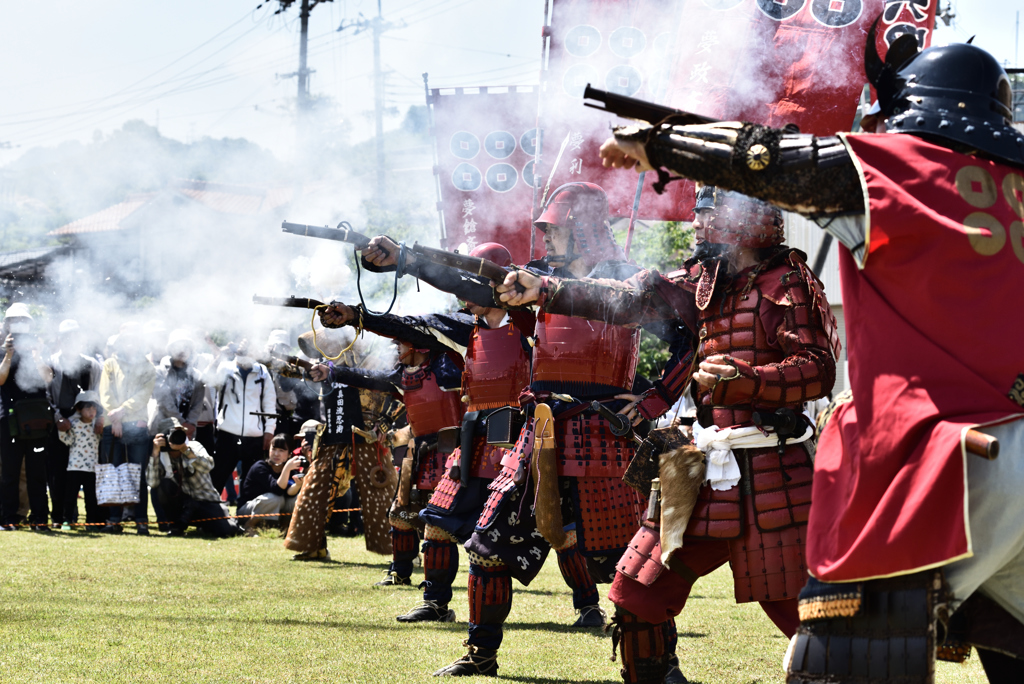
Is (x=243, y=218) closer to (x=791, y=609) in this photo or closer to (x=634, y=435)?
(x=634, y=435)

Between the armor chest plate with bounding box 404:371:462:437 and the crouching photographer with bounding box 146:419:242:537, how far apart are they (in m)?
4.44

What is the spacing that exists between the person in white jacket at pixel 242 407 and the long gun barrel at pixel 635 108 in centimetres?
1043

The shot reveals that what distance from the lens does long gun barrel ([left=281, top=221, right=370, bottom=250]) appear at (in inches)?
192

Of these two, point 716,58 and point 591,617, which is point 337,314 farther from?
point 716,58

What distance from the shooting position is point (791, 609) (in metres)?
3.59

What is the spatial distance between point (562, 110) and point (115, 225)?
14.8 metres

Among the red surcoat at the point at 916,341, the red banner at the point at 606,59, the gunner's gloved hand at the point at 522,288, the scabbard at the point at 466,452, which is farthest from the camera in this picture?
Answer: the red banner at the point at 606,59

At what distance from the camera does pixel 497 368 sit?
20.0 ft

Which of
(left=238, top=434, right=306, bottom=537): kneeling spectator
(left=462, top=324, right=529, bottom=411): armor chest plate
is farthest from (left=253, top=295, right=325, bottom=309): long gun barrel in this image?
(left=238, top=434, right=306, bottom=537): kneeling spectator

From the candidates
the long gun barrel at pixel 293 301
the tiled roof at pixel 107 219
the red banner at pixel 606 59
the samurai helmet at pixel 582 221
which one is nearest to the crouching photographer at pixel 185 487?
A: the long gun barrel at pixel 293 301

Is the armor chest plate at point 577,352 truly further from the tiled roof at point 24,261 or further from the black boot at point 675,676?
the tiled roof at point 24,261

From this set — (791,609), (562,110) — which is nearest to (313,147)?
(562,110)

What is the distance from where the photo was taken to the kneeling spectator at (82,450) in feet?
36.7

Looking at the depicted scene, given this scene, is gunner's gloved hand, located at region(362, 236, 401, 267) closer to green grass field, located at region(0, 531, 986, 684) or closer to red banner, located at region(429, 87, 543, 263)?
green grass field, located at region(0, 531, 986, 684)
